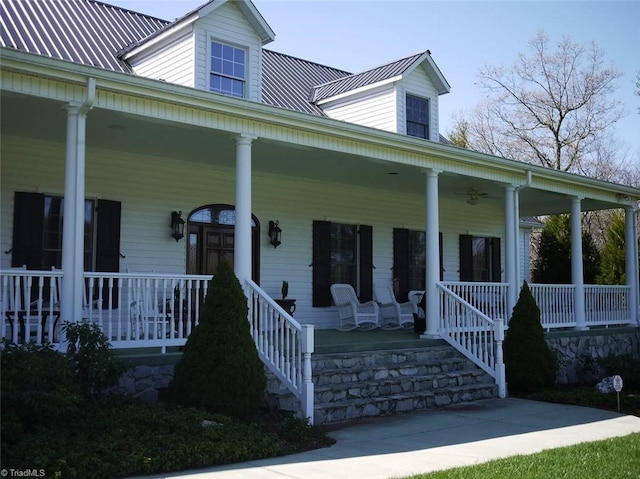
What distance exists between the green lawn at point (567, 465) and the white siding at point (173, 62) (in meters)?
6.75

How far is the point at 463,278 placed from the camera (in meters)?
15.9

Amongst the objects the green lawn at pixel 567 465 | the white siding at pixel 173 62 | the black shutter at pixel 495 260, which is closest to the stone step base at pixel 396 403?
the green lawn at pixel 567 465

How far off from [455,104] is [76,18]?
2761 cm

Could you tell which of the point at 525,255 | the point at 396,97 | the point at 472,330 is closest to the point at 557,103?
the point at 525,255

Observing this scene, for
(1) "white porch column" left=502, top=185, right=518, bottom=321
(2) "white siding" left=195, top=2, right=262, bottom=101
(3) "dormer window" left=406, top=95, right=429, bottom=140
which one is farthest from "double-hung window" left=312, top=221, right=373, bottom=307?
(2) "white siding" left=195, top=2, right=262, bottom=101

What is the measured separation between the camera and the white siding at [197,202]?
9836mm

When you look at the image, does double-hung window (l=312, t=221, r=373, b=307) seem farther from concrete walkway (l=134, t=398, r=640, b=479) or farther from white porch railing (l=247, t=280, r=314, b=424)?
concrete walkway (l=134, t=398, r=640, b=479)

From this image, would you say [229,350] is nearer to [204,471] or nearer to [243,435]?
[243,435]

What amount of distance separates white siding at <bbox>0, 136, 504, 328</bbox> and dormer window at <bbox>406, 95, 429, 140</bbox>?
5.29 feet

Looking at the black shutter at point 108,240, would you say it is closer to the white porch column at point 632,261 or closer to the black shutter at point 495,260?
the black shutter at point 495,260

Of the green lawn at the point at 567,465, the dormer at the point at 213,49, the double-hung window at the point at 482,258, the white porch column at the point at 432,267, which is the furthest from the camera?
the double-hung window at the point at 482,258

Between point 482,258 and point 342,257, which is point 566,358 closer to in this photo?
point 482,258

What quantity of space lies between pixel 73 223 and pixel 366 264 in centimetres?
725

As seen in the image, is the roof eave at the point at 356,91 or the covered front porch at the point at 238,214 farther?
the roof eave at the point at 356,91
